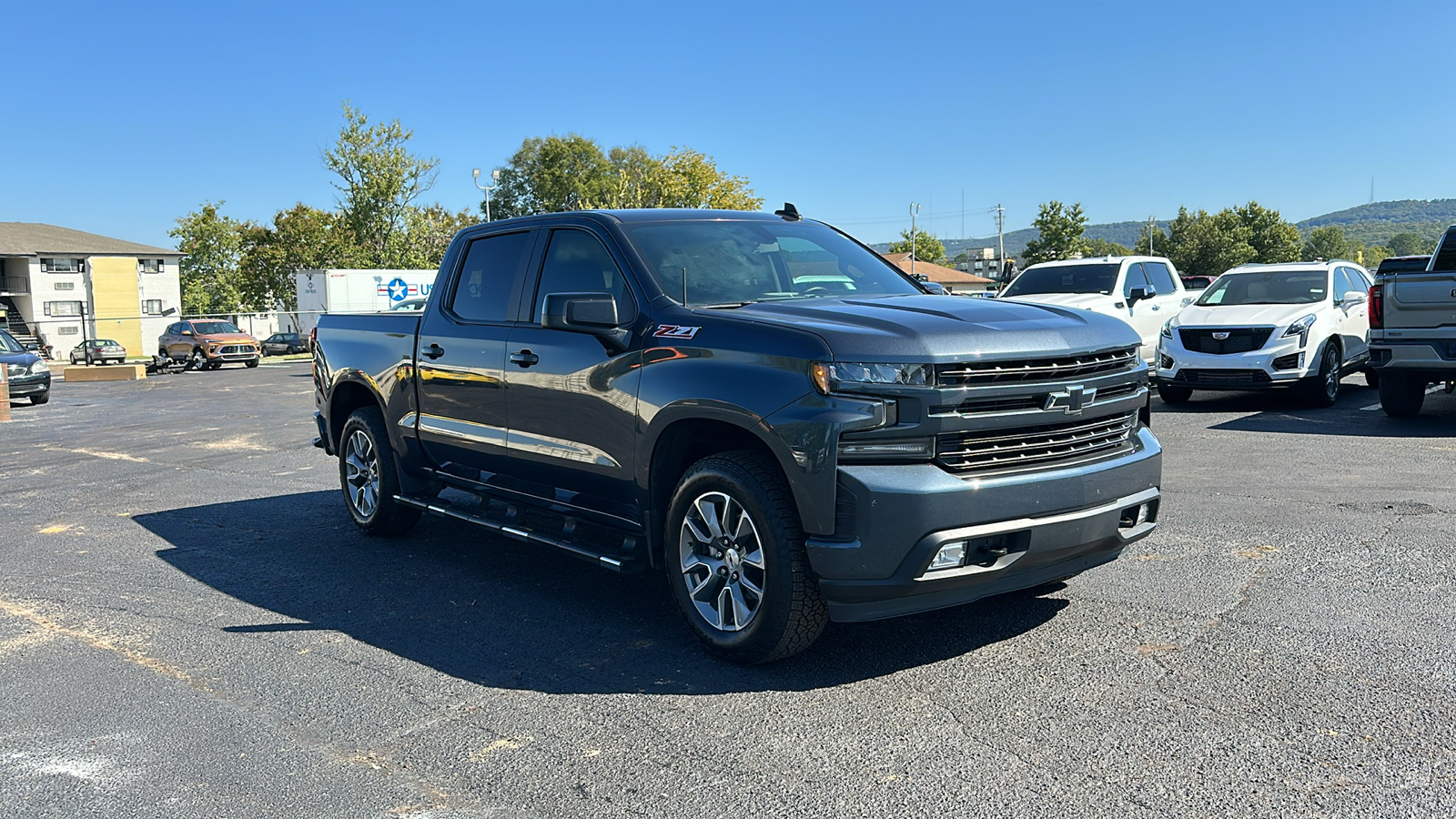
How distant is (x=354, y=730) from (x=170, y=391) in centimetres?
Result: 2347

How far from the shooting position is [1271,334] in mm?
12789

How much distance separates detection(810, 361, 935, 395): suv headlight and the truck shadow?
1.16 m

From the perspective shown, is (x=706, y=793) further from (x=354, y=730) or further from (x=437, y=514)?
(x=437, y=514)

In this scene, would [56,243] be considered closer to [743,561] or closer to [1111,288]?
[1111,288]

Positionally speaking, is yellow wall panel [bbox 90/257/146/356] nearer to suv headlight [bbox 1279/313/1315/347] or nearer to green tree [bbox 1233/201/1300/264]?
suv headlight [bbox 1279/313/1315/347]

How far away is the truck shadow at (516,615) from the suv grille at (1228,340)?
9.05 metres

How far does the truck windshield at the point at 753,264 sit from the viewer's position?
5.11 meters

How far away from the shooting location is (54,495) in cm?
934

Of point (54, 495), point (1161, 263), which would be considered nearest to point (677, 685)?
point (54, 495)

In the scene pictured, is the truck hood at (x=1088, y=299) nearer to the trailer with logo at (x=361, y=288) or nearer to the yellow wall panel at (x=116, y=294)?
the trailer with logo at (x=361, y=288)

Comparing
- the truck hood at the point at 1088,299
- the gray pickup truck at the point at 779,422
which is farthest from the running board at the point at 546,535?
the truck hood at the point at 1088,299

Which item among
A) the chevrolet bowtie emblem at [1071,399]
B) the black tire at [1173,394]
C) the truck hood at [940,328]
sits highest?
the truck hood at [940,328]

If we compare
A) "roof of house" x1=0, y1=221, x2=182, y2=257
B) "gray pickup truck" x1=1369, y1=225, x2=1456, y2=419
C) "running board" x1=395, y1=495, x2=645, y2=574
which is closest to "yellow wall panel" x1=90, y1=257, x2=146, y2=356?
"roof of house" x1=0, y1=221, x2=182, y2=257

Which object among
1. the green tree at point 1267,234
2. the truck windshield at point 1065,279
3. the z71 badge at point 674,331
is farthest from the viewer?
the green tree at point 1267,234
